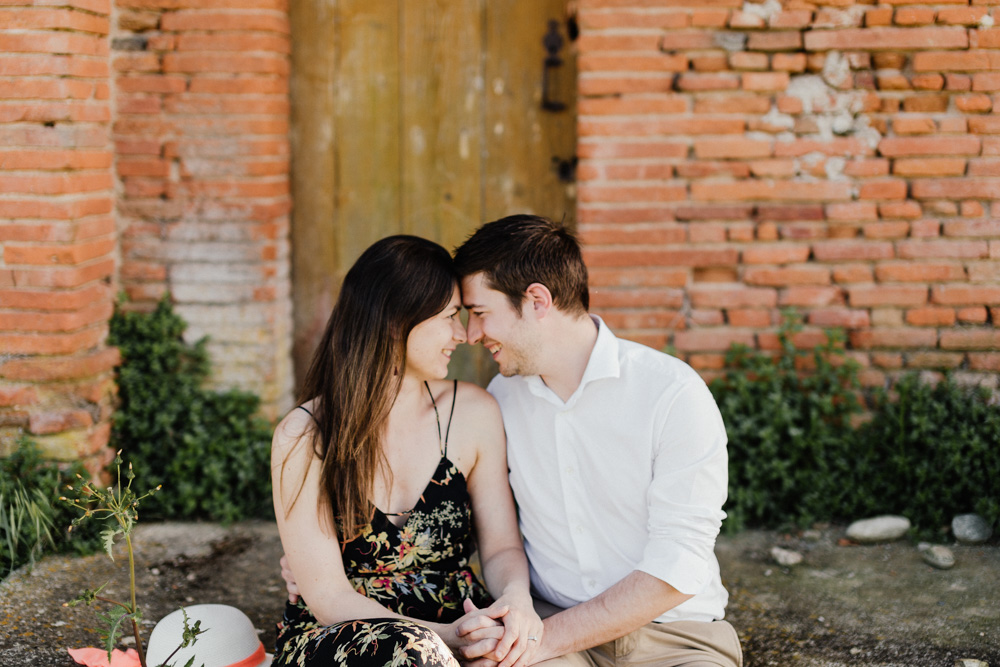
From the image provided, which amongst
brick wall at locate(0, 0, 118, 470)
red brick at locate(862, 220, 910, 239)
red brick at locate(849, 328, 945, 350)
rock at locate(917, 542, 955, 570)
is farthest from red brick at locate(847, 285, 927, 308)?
brick wall at locate(0, 0, 118, 470)

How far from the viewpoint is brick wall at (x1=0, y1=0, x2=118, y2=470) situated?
3.38 meters

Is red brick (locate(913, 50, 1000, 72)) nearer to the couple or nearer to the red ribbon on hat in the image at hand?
the couple

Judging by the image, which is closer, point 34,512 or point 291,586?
point 291,586

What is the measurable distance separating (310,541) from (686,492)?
0.99 m

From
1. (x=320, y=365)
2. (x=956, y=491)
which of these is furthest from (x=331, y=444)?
(x=956, y=491)

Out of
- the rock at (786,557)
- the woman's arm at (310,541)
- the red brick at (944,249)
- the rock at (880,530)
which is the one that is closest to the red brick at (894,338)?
the red brick at (944,249)

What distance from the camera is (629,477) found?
2.38 metres

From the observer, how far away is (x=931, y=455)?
3686 mm

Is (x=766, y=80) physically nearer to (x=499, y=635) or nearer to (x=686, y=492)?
(x=686, y=492)

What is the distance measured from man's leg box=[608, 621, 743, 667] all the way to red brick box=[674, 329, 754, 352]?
1639 mm

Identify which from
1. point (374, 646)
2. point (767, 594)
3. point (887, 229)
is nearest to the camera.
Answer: point (374, 646)

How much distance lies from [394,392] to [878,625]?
1.88 metres

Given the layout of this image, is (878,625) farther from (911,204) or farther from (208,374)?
(208,374)

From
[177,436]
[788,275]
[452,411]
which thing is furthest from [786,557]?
[177,436]
